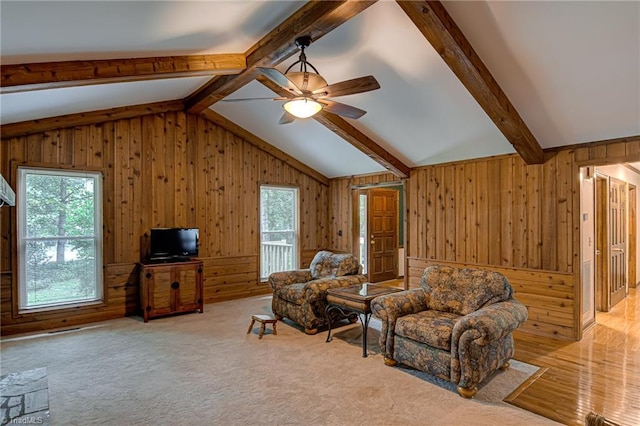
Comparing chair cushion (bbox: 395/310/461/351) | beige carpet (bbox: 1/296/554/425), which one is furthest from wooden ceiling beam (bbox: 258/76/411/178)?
chair cushion (bbox: 395/310/461/351)

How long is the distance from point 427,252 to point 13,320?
5877 mm

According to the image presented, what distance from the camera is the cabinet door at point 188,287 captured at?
5223mm

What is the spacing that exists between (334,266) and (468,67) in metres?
2.99

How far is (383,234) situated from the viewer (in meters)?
8.09

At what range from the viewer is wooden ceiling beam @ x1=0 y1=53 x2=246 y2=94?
2.80 meters

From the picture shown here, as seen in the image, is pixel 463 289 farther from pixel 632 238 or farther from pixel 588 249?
pixel 632 238

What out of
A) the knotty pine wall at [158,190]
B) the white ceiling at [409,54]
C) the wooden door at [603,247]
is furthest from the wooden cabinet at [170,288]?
the wooden door at [603,247]

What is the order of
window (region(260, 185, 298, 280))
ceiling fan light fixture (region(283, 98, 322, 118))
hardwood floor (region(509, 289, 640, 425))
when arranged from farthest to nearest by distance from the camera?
window (region(260, 185, 298, 280))
ceiling fan light fixture (region(283, 98, 322, 118))
hardwood floor (region(509, 289, 640, 425))

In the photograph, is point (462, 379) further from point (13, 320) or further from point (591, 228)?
point (13, 320)

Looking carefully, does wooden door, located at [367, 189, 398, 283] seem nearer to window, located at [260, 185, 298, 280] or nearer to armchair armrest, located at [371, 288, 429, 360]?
window, located at [260, 185, 298, 280]

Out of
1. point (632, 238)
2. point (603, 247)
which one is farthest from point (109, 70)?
point (632, 238)

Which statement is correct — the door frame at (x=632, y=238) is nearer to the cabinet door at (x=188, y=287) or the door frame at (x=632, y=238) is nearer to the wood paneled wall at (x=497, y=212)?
the wood paneled wall at (x=497, y=212)

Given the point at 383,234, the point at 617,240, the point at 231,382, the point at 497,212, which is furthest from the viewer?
the point at 383,234

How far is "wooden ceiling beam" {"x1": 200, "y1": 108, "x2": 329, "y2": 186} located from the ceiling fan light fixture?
10.0 ft
